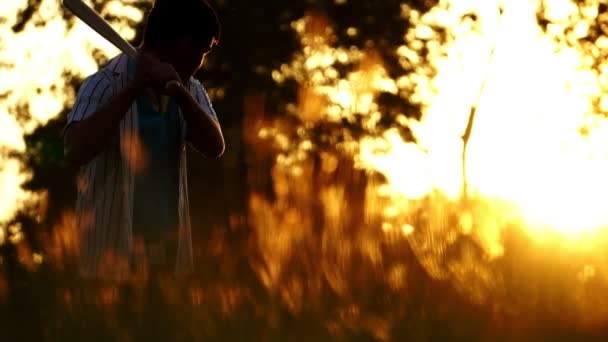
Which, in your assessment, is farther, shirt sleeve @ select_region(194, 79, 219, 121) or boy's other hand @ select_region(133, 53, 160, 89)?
shirt sleeve @ select_region(194, 79, 219, 121)

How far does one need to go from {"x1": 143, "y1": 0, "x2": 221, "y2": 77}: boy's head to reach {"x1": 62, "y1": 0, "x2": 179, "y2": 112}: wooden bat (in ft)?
0.36

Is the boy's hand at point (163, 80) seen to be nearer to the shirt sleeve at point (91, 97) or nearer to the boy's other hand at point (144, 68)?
the boy's other hand at point (144, 68)

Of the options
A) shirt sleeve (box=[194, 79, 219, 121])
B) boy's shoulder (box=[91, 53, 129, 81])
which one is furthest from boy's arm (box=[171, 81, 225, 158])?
boy's shoulder (box=[91, 53, 129, 81])

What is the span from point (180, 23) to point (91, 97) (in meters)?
0.35

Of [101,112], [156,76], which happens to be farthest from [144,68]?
[101,112]

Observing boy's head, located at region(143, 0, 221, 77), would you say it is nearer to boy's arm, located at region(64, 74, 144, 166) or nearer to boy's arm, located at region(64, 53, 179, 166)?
boy's arm, located at region(64, 53, 179, 166)

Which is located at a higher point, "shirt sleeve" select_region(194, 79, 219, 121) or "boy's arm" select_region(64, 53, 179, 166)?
"boy's arm" select_region(64, 53, 179, 166)

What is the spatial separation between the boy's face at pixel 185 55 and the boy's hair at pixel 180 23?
0.02 m

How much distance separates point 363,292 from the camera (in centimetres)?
654

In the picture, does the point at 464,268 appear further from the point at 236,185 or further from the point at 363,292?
the point at 236,185

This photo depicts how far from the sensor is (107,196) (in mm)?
4082

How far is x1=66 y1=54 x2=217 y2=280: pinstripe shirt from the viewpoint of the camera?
407 cm

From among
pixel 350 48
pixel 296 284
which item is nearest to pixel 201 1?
pixel 296 284

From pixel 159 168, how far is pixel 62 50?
972 inches
